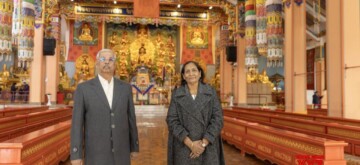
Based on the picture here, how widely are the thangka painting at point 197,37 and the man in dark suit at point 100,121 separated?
868 inches

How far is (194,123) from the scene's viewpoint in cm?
276

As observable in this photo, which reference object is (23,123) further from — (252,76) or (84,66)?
(252,76)

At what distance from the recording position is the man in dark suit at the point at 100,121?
8.39ft

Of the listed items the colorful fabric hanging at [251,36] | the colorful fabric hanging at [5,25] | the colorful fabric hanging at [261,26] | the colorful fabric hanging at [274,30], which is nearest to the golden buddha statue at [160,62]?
the colorful fabric hanging at [251,36]

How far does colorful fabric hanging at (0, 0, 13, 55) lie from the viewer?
1060cm

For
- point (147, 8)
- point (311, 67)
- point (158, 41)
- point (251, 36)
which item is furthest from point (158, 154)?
point (158, 41)

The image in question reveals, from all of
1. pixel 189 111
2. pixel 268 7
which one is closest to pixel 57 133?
pixel 189 111

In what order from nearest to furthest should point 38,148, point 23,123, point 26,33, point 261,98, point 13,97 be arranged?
point 38,148
point 23,123
point 26,33
point 13,97
point 261,98

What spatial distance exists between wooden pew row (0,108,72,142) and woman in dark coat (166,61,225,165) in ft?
13.8

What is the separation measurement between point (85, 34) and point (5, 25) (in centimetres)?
1290

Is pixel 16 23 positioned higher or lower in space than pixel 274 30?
higher

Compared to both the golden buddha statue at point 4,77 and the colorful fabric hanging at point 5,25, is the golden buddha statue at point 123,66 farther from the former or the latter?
the colorful fabric hanging at point 5,25

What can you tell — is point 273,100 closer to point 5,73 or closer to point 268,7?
point 268,7

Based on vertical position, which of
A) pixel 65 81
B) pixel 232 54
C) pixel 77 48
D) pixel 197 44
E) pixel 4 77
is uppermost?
pixel 197 44
